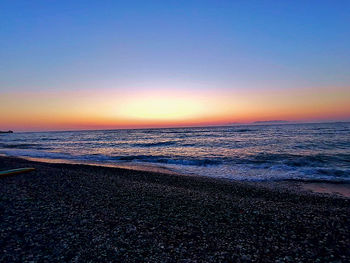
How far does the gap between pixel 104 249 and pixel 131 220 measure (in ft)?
5.48

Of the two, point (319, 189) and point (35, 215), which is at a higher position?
point (35, 215)

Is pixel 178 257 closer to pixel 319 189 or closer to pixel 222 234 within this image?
pixel 222 234

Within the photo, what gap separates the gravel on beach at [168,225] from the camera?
4871 mm

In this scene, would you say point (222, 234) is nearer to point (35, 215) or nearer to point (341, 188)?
point (35, 215)

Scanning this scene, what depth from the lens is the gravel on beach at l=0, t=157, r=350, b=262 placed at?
487 centimetres

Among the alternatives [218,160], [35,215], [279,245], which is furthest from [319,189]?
[35,215]

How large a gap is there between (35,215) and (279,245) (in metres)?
7.59

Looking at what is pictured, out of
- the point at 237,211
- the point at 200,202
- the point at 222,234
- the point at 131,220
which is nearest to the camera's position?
the point at 222,234

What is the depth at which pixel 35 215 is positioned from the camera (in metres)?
6.89

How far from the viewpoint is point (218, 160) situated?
2205cm

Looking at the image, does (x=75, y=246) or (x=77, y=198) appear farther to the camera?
(x=77, y=198)

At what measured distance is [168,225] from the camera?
249 inches

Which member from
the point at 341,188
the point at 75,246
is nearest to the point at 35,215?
the point at 75,246

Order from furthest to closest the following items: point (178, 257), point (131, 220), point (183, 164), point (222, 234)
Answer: point (183, 164) → point (131, 220) → point (222, 234) → point (178, 257)
